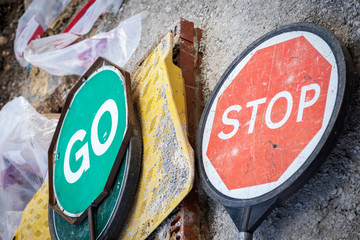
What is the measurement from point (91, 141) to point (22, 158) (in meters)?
0.70

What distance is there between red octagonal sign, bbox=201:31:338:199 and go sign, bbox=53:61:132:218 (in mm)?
304

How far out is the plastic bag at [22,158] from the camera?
1840mm

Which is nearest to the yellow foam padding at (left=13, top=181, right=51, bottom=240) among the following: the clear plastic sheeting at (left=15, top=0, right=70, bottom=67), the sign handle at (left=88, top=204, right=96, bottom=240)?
the sign handle at (left=88, top=204, right=96, bottom=240)

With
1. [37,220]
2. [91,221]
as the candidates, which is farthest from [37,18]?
[91,221]

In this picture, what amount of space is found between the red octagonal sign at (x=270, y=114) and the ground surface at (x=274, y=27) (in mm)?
78

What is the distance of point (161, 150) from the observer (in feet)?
3.81

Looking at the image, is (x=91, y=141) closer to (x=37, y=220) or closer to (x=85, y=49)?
(x=37, y=220)

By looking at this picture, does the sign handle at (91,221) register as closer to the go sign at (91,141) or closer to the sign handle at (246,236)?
the go sign at (91,141)

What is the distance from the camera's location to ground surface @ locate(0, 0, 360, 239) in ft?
2.72

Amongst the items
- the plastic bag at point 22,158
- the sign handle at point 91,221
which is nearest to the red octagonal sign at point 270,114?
the sign handle at point 91,221

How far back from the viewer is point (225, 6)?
1342 mm

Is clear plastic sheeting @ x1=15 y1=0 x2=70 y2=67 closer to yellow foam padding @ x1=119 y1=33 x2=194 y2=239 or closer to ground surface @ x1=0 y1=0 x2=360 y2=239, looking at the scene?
ground surface @ x1=0 y1=0 x2=360 y2=239

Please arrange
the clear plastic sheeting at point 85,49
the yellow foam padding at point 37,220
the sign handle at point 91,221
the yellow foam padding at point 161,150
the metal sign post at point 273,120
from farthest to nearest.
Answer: the clear plastic sheeting at point 85,49, the yellow foam padding at point 37,220, the sign handle at point 91,221, the yellow foam padding at point 161,150, the metal sign post at point 273,120

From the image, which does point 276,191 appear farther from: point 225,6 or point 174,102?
point 225,6
